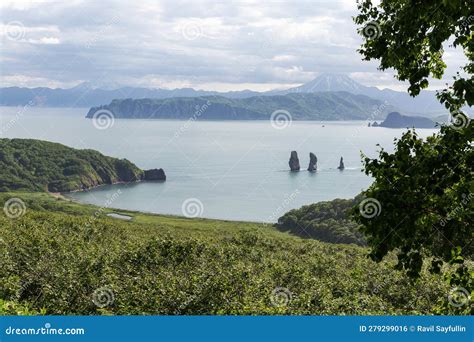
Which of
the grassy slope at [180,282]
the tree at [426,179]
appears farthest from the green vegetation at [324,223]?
the tree at [426,179]

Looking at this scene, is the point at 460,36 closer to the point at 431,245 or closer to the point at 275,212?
the point at 431,245

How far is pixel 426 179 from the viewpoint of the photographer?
591 inches

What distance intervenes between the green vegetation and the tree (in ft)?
422

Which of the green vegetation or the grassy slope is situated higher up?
the grassy slope

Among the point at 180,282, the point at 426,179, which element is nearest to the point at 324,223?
the point at 180,282

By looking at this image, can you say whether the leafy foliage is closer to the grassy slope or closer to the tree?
the tree

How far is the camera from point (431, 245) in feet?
51.4

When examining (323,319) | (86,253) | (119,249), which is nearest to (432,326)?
(323,319)

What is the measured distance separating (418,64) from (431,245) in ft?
19.9

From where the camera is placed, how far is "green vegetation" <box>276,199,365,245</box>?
145125 millimetres

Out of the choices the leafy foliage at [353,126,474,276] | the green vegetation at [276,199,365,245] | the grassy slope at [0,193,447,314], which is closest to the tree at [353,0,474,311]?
the leafy foliage at [353,126,474,276]

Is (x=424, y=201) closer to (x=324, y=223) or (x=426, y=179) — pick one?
(x=426, y=179)

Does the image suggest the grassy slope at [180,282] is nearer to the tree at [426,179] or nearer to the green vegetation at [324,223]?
the tree at [426,179]

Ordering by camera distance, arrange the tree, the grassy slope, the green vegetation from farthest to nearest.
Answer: the green vegetation → the grassy slope → the tree
